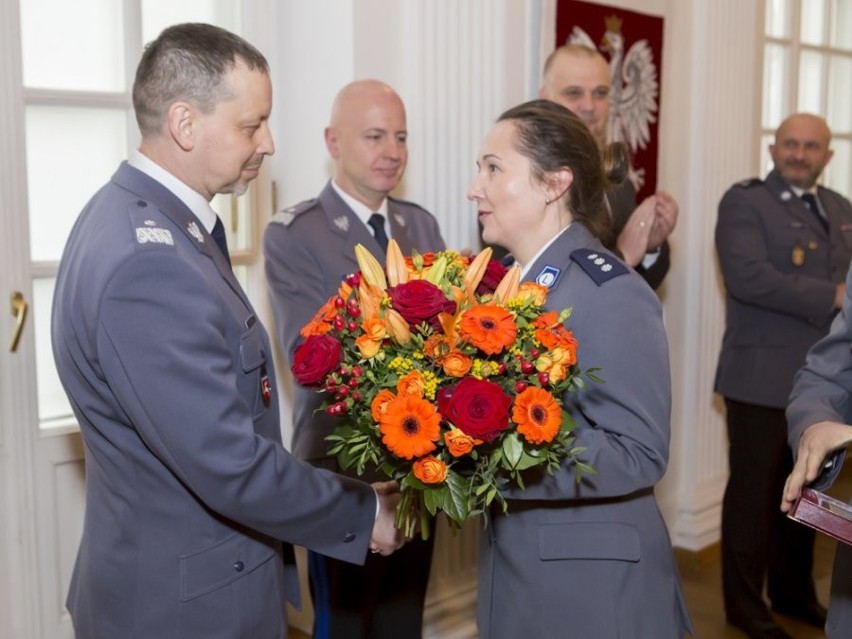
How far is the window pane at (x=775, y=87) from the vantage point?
5.28 metres

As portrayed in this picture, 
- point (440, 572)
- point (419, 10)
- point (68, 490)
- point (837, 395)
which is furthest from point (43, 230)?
point (837, 395)

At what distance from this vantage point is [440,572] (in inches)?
136

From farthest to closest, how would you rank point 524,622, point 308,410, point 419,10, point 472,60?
point 472,60, point 419,10, point 308,410, point 524,622

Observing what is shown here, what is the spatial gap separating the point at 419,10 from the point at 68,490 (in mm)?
1771

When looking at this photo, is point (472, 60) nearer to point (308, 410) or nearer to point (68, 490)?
point (308, 410)

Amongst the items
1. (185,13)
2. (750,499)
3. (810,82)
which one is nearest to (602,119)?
(185,13)

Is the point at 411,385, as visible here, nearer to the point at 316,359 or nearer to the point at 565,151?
the point at 316,359

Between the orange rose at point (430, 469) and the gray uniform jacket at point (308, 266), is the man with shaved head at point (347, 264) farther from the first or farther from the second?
the orange rose at point (430, 469)

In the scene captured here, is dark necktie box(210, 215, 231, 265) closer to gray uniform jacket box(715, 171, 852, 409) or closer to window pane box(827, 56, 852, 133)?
gray uniform jacket box(715, 171, 852, 409)

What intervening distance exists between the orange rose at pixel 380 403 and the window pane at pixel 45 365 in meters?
1.57

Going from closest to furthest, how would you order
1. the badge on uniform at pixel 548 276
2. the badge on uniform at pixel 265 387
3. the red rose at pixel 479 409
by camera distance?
the red rose at pixel 479 409, the badge on uniform at pixel 265 387, the badge on uniform at pixel 548 276

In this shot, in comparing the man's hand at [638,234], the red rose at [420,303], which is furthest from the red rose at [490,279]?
the man's hand at [638,234]

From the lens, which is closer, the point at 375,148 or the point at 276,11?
the point at 375,148

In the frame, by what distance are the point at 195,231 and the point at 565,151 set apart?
2.40ft
